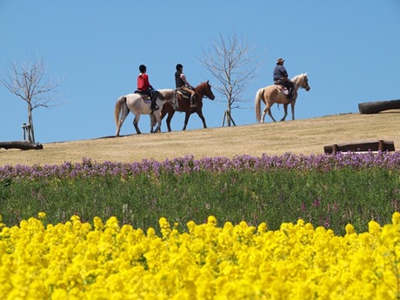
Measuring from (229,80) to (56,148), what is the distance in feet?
64.6

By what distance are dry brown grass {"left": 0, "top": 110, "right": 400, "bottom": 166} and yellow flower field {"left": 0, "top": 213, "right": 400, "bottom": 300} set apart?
53.5ft

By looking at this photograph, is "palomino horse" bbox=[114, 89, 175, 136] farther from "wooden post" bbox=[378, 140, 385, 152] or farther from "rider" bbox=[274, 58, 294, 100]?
"wooden post" bbox=[378, 140, 385, 152]

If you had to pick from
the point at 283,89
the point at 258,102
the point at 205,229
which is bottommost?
the point at 205,229

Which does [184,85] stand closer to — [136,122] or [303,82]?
[136,122]

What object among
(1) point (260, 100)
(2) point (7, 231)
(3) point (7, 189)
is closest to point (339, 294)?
(2) point (7, 231)

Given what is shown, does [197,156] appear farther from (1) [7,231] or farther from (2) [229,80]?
(2) [229,80]

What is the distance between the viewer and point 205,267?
17.8 ft

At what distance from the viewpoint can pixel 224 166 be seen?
18.9 metres

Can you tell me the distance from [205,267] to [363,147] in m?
15.5

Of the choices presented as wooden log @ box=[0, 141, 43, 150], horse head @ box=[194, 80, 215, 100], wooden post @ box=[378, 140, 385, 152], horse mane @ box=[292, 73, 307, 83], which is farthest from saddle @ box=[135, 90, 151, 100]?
wooden post @ box=[378, 140, 385, 152]

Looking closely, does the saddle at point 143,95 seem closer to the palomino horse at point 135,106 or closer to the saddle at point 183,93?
the palomino horse at point 135,106

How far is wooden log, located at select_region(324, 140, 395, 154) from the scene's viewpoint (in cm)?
2030

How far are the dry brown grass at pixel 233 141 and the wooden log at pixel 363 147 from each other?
3343 mm

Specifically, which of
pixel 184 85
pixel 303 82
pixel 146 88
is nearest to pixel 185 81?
pixel 184 85
